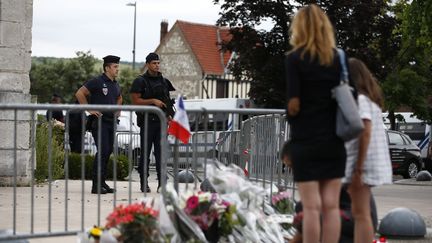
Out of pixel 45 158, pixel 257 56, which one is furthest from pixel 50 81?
pixel 45 158

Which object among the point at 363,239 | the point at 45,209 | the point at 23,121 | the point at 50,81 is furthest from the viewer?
the point at 50,81

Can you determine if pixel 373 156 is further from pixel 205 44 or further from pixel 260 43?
pixel 205 44

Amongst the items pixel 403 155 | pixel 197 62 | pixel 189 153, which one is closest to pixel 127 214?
pixel 189 153

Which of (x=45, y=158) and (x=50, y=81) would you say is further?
(x=50, y=81)

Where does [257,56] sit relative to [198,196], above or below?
above

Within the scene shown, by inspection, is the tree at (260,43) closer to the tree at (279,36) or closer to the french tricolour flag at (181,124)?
the tree at (279,36)

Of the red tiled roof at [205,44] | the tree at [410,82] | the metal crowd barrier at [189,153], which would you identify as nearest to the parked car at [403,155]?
the tree at [410,82]

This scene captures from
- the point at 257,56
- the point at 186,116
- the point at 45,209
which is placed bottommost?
the point at 45,209

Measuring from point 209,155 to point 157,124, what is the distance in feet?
12.9

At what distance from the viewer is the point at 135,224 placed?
24.5ft

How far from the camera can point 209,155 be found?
8.82 metres

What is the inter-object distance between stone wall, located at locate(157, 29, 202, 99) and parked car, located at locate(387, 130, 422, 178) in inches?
1585

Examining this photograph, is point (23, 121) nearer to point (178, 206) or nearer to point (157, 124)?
point (157, 124)

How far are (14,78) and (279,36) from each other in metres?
30.6
